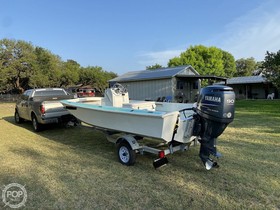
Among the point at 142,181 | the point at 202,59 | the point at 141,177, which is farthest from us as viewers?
the point at 202,59

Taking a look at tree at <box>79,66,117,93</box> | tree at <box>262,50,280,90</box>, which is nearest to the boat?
tree at <box>262,50,280,90</box>

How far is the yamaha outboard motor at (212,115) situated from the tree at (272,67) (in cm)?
1106

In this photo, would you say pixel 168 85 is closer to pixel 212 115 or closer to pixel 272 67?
pixel 272 67

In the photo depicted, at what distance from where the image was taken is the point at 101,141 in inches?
272

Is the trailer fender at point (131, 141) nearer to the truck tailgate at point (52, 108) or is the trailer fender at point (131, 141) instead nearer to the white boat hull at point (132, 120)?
the white boat hull at point (132, 120)

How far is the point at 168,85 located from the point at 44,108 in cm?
1309

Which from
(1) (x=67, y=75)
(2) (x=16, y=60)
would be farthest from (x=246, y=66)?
(2) (x=16, y=60)

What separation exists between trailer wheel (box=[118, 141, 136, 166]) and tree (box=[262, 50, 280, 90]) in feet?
38.4

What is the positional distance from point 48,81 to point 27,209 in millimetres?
33395

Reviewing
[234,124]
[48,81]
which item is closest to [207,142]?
[234,124]

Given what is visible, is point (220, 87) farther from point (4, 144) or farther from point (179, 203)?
point (4, 144)

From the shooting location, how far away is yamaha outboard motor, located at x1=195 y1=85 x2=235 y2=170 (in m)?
3.91

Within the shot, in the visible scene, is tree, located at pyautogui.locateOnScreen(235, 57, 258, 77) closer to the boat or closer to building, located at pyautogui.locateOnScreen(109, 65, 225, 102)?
building, located at pyautogui.locateOnScreen(109, 65, 225, 102)

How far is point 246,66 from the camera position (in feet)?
179
